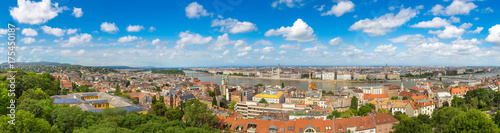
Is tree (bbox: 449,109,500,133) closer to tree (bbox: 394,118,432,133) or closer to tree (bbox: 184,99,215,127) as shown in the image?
tree (bbox: 394,118,432,133)

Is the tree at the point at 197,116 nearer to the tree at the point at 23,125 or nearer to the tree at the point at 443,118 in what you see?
the tree at the point at 23,125

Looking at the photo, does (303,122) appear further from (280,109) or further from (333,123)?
(280,109)

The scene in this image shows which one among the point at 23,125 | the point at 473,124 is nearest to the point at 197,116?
the point at 23,125

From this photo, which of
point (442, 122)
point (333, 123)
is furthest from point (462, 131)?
point (333, 123)

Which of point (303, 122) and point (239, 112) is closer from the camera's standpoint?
point (303, 122)

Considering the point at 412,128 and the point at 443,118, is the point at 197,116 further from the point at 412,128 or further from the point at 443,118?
the point at 443,118

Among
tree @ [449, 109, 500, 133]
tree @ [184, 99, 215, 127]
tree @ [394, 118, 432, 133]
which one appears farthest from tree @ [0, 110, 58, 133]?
tree @ [449, 109, 500, 133]

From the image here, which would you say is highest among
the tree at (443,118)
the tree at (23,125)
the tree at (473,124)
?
the tree at (23,125)

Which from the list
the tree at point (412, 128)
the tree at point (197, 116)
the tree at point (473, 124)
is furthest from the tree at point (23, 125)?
the tree at point (473, 124)
